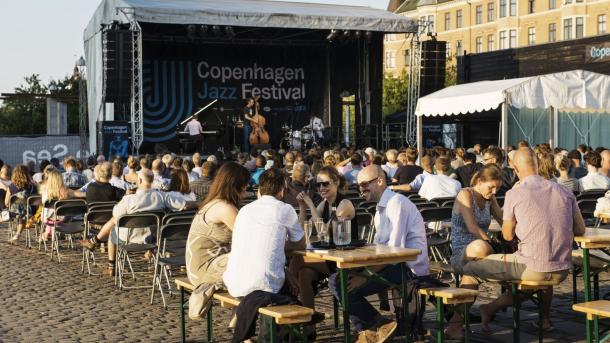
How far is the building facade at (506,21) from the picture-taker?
63.3m

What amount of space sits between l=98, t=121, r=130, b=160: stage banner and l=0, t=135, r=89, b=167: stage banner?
3730mm

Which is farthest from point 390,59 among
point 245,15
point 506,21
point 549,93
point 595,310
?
point 595,310

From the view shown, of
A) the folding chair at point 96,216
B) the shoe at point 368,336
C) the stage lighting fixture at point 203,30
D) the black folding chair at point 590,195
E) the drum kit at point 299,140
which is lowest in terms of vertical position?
the shoe at point 368,336

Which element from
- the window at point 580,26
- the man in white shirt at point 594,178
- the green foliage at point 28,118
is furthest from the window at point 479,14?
the man in white shirt at point 594,178

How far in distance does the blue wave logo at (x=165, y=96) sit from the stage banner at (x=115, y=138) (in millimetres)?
4645

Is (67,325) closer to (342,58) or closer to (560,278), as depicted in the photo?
(560,278)

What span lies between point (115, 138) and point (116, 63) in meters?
1.83

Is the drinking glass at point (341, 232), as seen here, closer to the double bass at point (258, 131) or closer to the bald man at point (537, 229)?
the bald man at point (537, 229)

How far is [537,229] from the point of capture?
6598 mm

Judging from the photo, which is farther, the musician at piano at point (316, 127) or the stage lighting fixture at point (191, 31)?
the musician at piano at point (316, 127)

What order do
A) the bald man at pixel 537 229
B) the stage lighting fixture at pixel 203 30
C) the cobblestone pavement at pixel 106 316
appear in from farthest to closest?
the stage lighting fixture at pixel 203 30 → the cobblestone pavement at pixel 106 316 → the bald man at pixel 537 229

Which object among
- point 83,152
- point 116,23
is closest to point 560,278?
point 116,23

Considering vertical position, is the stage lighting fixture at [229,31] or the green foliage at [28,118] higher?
the stage lighting fixture at [229,31]

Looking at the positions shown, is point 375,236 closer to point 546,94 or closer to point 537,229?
point 537,229
